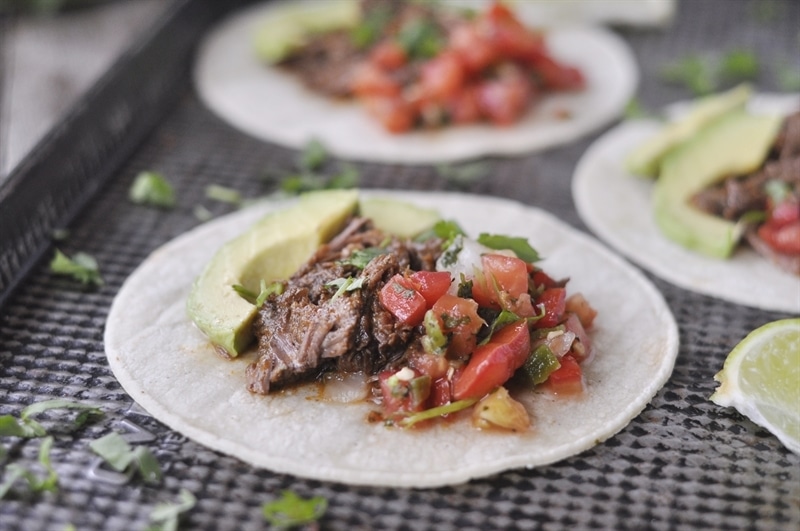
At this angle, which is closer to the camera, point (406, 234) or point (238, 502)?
point (238, 502)

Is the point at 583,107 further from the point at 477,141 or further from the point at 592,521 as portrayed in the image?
the point at 592,521

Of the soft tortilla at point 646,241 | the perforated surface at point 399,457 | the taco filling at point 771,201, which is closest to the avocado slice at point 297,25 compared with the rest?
the perforated surface at point 399,457

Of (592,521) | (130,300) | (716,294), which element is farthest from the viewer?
(716,294)

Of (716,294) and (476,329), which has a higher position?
(476,329)

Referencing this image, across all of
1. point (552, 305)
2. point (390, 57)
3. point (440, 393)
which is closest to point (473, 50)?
point (390, 57)

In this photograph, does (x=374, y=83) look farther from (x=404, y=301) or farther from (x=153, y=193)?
(x=404, y=301)

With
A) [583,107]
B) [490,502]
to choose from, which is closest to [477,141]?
[583,107]

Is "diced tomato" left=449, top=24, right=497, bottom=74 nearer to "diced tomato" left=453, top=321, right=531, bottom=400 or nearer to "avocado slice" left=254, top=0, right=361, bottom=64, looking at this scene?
"avocado slice" left=254, top=0, right=361, bottom=64
